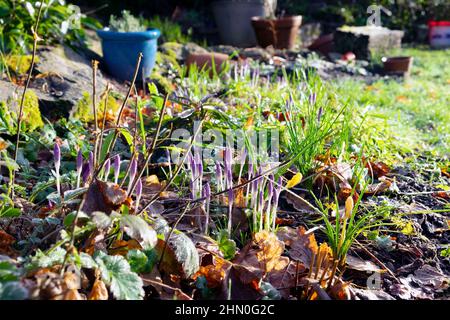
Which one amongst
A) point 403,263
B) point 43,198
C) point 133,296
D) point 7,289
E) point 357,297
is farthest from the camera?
point 43,198

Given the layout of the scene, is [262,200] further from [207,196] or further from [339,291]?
[339,291]

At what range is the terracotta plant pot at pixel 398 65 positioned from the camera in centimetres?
663

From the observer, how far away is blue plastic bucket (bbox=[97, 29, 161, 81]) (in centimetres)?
473

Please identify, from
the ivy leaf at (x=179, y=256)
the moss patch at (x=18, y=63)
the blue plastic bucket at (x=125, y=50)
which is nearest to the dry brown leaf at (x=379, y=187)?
the ivy leaf at (x=179, y=256)

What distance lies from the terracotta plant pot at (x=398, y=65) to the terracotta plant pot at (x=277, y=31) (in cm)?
169

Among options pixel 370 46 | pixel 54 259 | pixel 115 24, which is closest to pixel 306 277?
pixel 54 259

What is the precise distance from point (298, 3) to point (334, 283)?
916 cm

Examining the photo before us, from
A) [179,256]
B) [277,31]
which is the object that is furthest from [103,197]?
[277,31]

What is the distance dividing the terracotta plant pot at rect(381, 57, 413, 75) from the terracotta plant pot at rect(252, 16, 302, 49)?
1686 mm

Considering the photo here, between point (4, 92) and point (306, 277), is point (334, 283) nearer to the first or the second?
point (306, 277)

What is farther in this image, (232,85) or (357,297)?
(232,85)

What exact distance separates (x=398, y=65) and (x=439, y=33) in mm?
4082

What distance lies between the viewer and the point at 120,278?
1.49m

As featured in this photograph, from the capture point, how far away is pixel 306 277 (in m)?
1.82
